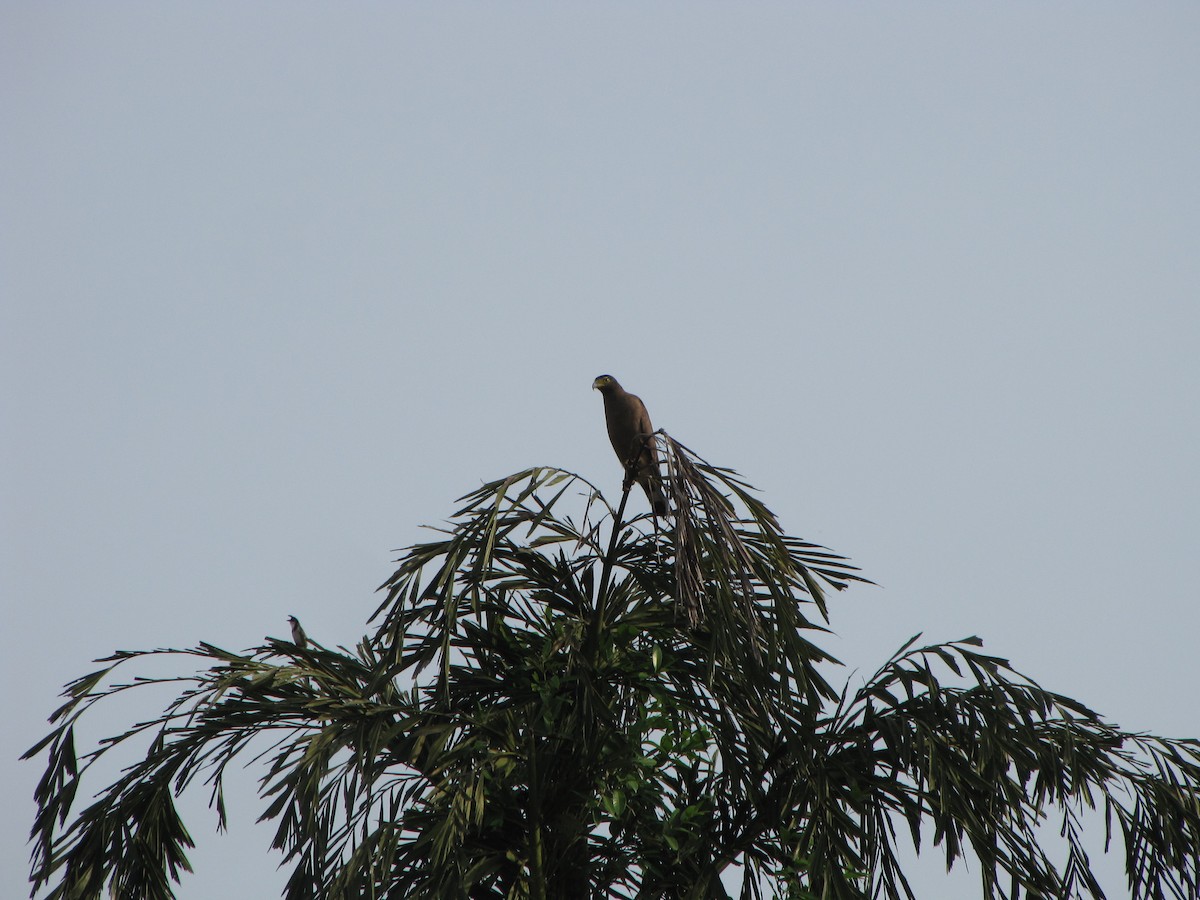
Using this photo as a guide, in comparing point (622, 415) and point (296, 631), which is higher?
point (622, 415)

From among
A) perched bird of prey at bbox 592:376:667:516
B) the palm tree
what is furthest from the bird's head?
the palm tree

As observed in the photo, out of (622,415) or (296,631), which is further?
(622,415)

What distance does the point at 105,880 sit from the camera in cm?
400

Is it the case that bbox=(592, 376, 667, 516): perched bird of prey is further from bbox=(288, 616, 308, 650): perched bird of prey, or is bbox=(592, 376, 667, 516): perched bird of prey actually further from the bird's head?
bbox=(288, 616, 308, 650): perched bird of prey

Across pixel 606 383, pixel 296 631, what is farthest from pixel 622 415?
pixel 296 631

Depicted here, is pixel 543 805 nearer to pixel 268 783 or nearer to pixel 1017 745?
pixel 268 783

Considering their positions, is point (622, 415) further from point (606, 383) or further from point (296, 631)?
point (296, 631)

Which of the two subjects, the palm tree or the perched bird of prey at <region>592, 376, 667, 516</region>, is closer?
the palm tree

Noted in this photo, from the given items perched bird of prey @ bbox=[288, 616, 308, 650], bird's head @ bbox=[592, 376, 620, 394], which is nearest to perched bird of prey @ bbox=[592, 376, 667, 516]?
bird's head @ bbox=[592, 376, 620, 394]

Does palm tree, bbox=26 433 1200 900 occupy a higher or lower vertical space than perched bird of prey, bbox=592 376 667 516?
lower

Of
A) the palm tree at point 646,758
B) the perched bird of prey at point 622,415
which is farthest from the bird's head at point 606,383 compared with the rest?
the palm tree at point 646,758

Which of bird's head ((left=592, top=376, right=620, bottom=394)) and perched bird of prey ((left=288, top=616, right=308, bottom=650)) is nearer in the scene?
perched bird of prey ((left=288, top=616, right=308, bottom=650))

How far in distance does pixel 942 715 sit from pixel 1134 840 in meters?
0.81

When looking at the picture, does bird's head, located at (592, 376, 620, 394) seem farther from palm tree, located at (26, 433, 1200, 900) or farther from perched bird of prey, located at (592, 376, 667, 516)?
palm tree, located at (26, 433, 1200, 900)
